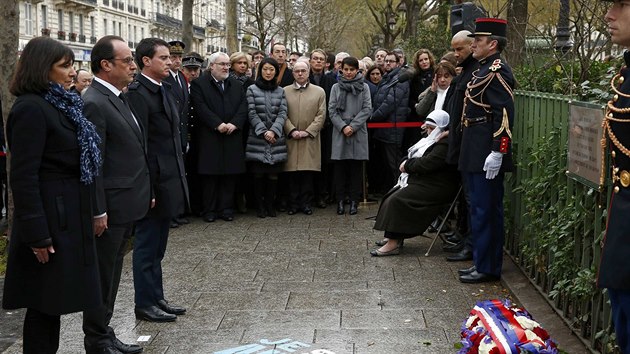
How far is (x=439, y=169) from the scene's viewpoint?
30.1ft

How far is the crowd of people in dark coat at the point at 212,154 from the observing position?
4.97m

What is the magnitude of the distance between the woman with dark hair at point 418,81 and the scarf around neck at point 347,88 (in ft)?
2.85

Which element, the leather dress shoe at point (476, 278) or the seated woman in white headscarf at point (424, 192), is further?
the seated woman in white headscarf at point (424, 192)

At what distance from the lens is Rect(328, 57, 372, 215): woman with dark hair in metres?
12.0

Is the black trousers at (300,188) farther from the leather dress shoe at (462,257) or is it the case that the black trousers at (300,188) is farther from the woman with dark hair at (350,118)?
the leather dress shoe at (462,257)

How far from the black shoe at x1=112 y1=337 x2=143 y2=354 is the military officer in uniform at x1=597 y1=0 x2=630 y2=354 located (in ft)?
10.9

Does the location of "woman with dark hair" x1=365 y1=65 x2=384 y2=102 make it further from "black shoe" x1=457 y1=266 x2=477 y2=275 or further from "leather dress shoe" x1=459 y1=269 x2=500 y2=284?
"leather dress shoe" x1=459 y1=269 x2=500 y2=284

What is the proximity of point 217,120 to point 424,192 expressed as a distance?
3.53 metres

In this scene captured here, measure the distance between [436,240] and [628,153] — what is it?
6.11 metres

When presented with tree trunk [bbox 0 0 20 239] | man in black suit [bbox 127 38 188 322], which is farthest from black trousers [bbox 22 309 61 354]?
tree trunk [bbox 0 0 20 239]

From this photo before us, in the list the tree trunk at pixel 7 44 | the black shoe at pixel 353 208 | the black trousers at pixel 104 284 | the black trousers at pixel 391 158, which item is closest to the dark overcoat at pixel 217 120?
the black shoe at pixel 353 208

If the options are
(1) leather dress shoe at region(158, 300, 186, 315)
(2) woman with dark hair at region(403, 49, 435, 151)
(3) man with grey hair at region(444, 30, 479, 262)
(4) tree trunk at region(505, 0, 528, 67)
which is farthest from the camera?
(2) woman with dark hair at region(403, 49, 435, 151)

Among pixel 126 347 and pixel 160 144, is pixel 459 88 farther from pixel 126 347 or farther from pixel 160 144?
pixel 126 347

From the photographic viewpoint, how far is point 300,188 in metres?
12.4
